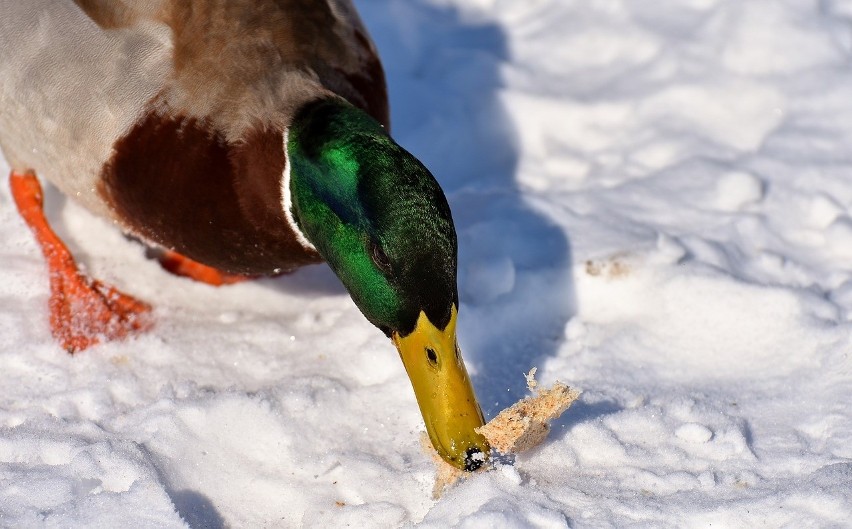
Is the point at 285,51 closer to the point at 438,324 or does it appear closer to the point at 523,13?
the point at 438,324

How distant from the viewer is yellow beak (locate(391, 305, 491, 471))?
2.57m

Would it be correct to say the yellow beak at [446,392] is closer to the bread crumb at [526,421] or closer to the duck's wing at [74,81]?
the bread crumb at [526,421]

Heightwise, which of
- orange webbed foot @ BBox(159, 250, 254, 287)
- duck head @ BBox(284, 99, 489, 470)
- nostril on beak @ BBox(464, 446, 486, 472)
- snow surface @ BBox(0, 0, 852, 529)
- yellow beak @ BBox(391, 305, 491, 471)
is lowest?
orange webbed foot @ BBox(159, 250, 254, 287)

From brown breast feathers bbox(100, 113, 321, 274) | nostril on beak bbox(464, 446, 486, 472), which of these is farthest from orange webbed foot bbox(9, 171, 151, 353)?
nostril on beak bbox(464, 446, 486, 472)

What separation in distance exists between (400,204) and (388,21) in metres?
2.56

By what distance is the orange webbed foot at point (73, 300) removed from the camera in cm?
346

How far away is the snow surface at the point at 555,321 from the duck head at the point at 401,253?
0.72 feet

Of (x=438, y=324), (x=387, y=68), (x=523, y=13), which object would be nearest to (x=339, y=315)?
(x=438, y=324)

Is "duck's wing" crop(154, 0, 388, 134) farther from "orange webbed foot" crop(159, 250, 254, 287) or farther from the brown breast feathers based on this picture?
"orange webbed foot" crop(159, 250, 254, 287)

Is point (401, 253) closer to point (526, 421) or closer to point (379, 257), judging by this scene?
point (379, 257)

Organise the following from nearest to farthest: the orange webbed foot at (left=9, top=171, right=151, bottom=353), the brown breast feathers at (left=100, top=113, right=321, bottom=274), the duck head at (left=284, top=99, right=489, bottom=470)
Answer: the duck head at (left=284, top=99, right=489, bottom=470) → the brown breast feathers at (left=100, top=113, right=321, bottom=274) → the orange webbed foot at (left=9, top=171, right=151, bottom=353)

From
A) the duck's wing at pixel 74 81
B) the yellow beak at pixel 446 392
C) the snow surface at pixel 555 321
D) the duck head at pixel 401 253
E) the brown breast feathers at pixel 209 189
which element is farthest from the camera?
the duck's wing at pixel 74 81

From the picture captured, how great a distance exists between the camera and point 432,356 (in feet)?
8.46

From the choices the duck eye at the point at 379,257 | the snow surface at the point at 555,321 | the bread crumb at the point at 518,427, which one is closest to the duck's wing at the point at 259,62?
the duck eye at the point at 379,257
